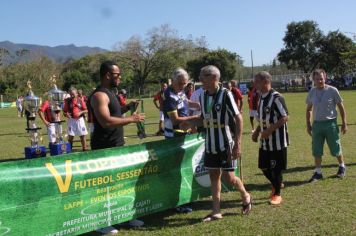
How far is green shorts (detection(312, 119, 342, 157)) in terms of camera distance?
791cm

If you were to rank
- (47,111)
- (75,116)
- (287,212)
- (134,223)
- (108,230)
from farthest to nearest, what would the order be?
(75,116) → (47,111) → (287,212) → (134,223) → (108,230)

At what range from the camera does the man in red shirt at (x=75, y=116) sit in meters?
13.5

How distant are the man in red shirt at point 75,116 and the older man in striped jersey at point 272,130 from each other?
25.6ft

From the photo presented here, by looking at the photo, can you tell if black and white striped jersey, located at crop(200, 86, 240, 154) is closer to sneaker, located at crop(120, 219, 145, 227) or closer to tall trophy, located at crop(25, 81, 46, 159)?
sneaker, located at crop(120, 219, 145, 227)

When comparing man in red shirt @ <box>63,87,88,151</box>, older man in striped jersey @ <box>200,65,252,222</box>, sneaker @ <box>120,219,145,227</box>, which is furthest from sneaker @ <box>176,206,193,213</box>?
man in red shirt @ <box>63,87,88,151</box>

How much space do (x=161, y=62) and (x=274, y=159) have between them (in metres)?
82.6

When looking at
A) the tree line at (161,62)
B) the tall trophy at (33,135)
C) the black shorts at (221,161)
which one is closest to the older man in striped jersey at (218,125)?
the black shorts at (221,161)

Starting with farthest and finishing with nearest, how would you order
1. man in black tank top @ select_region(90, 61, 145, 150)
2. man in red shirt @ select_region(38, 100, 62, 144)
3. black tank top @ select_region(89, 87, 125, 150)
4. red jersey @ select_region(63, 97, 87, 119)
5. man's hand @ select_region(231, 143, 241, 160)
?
red jersey @ select_region(63, 97, 87, 119), man in red shirt @ select_region(38, 100, 62, 144), man's hand @ select_region(231, 143, 241, 160), black tank top @ select_region(89, 87, 125, 150), man in black tank top @ select_region(90, 61, 145, 150)

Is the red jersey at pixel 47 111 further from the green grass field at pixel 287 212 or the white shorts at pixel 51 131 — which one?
the green grass field at pixel 287 212

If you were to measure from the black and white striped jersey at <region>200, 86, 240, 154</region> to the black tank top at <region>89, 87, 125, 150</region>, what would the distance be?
3.72 ft

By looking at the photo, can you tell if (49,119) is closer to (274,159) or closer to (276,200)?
(274,159)

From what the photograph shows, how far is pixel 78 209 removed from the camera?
5207mm

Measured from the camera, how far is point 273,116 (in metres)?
6.48

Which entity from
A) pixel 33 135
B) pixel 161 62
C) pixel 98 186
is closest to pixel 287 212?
pixel 98 186
